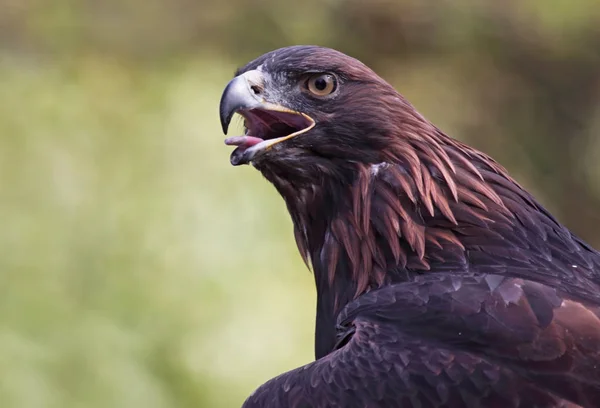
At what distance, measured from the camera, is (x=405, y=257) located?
2717mm

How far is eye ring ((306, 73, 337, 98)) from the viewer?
2875 mm

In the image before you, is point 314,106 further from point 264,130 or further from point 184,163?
point 184,163

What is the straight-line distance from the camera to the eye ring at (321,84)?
113 inches

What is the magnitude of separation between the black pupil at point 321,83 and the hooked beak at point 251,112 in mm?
99

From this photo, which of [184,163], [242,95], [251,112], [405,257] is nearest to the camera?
[405,257]

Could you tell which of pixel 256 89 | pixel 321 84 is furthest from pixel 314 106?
pixel 256 89

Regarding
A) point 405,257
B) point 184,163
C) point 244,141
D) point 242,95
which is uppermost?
point 184,163

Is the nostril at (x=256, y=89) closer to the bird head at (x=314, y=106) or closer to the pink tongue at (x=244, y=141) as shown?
the bird head at (x=314, y=106)

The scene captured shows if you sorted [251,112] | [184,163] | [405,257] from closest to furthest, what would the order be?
[405,257], [251,112], [184,163]

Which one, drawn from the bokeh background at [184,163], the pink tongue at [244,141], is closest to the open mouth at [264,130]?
the pink tongue at [244,141]

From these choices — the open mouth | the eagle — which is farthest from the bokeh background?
the eagle

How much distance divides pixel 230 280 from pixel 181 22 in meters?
2.33

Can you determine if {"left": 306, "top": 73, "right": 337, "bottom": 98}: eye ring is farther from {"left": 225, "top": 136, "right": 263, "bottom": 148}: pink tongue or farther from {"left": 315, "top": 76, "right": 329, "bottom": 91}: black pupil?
{"left": 225, "top": 136, "right": 263, "bottom": 148}: pink tongue

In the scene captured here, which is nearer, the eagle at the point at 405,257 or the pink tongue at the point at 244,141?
the eagle at the point at 405,257
